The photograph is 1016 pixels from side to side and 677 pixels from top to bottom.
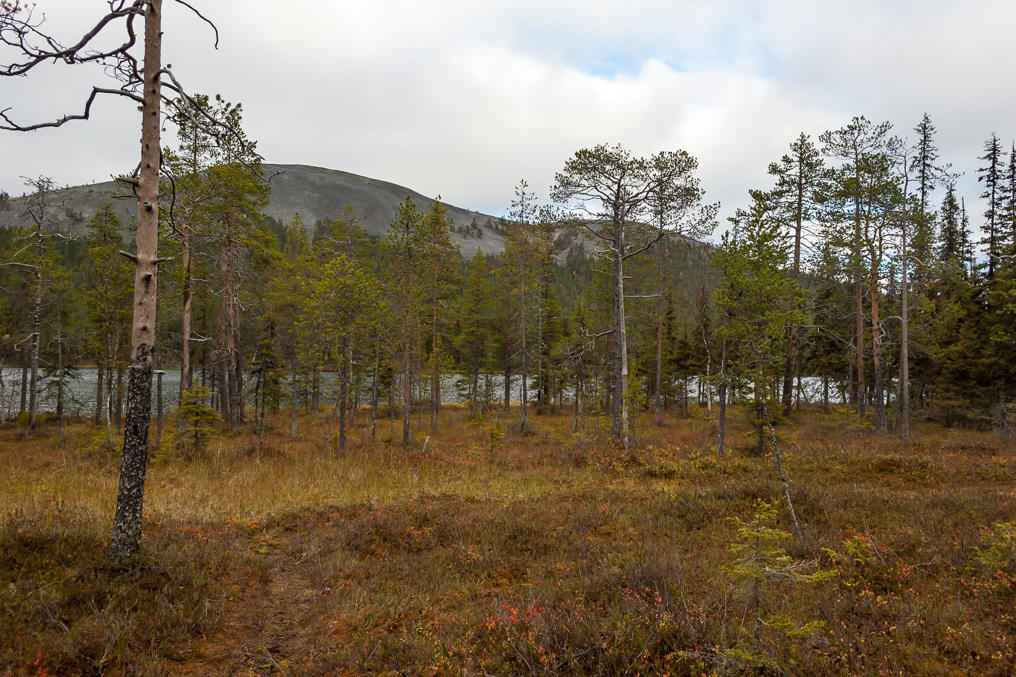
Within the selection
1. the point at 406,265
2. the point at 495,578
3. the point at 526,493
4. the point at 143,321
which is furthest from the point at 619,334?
the point at 143,321

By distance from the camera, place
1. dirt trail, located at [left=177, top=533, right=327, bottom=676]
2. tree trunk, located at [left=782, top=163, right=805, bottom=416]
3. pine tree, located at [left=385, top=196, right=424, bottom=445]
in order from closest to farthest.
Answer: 1. dirt trail, located at [left=177, top=533, right=327, bottom=676]
2. pine tree, located at [left=385, top=196, right=424, bottom=445]
3. tree trunk, located at [left=782, top=163, right=805, bottom=416]

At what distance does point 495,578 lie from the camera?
6.85 metres

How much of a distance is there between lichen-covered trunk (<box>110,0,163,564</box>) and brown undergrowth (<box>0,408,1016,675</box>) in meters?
0.52

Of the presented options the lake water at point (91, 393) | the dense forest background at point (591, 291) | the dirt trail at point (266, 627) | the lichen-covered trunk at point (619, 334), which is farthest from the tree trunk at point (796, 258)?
the dirt trail at point (266, 627)

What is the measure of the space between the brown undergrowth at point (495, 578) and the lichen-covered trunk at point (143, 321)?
0.52 m

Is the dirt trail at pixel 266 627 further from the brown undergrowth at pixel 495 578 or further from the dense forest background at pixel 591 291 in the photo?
the dense forest background at pixel 591 291

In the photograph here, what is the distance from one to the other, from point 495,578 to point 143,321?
5.89 meters

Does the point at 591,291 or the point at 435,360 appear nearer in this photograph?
the point at 591,291

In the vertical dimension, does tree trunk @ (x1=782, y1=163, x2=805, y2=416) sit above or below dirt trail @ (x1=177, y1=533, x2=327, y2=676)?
above

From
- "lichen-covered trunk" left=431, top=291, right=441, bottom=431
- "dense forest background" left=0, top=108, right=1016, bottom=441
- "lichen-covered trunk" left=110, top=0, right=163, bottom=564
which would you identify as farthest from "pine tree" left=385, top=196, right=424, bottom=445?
"lichen-covered trunk" left=110, top=0, right=163, bottom=564

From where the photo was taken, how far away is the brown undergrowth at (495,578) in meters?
4.47

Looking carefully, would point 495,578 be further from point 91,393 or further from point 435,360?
point 91,393

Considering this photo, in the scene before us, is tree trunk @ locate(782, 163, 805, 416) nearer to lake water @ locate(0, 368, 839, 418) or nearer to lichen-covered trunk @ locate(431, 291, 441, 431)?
lake water @ locate(0, 368, 839, 418)

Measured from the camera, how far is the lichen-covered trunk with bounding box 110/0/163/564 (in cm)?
583
